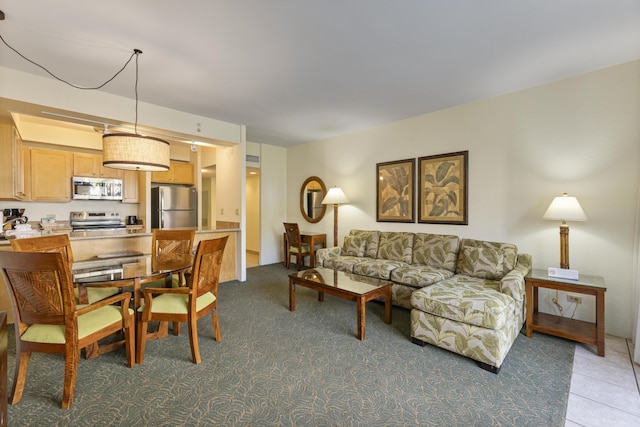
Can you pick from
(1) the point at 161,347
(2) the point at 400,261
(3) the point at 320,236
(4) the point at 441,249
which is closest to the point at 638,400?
(4) the point at 441,249

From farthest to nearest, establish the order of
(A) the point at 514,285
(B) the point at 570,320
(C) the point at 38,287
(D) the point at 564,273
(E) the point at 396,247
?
(E) the point at 396,247 < (B) the point at 570,320 < (D) the point at 564,273 < (A) the point at 514,285 < (C) the point at 38,287

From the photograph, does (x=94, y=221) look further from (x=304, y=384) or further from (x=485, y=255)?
(x=485, y=255)

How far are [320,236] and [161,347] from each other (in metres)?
3.34

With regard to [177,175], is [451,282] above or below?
below

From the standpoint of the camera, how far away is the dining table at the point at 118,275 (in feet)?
6.89

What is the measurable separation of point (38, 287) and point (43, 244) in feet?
3.09

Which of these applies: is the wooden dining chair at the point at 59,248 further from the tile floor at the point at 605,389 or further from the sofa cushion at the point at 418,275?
the tile floor at the point at 605,389

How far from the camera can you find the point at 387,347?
2.52 meters

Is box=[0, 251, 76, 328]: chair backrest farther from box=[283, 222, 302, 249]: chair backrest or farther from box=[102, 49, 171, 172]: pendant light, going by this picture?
box=[283, 222, 302, 249]: chair backrest

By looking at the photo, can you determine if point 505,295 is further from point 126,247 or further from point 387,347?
point 126,247

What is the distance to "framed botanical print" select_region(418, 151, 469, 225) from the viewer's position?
3.75 metres

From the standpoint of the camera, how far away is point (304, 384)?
78.5 inches

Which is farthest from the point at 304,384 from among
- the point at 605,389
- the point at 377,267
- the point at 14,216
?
the point at 14,216

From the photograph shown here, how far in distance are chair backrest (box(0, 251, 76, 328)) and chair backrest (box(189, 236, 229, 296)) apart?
2.40 ft
